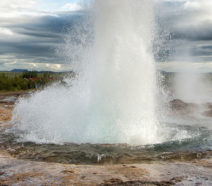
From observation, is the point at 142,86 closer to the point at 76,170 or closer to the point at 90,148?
A: the point at 90,148

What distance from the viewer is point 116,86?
770 cm

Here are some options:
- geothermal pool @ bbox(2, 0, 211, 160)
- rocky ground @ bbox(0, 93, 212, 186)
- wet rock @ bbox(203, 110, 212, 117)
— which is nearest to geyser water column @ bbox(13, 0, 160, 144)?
geothermal pool @ bbox(2, 0, 211, 160)

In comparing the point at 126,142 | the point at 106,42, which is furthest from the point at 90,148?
the point at 106,42

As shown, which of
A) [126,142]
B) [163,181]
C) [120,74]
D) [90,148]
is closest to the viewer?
[163,181]

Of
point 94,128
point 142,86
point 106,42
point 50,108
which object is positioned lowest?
point 94,128

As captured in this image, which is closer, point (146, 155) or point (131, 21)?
point (146, 155)

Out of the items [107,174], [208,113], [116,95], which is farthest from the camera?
[208,113]

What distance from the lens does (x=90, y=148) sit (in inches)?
254

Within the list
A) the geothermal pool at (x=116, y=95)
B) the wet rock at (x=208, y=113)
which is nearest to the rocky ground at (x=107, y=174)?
the geothermal pool at (x=116, y=95)

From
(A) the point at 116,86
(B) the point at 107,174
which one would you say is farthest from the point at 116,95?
(B) the point at 107,174

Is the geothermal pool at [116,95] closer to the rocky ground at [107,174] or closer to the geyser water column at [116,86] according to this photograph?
the geyser water column at [116,86]

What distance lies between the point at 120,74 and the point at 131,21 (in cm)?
173

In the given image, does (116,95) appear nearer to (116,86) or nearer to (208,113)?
(116,86)

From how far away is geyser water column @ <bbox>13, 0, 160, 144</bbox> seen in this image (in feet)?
24.8
